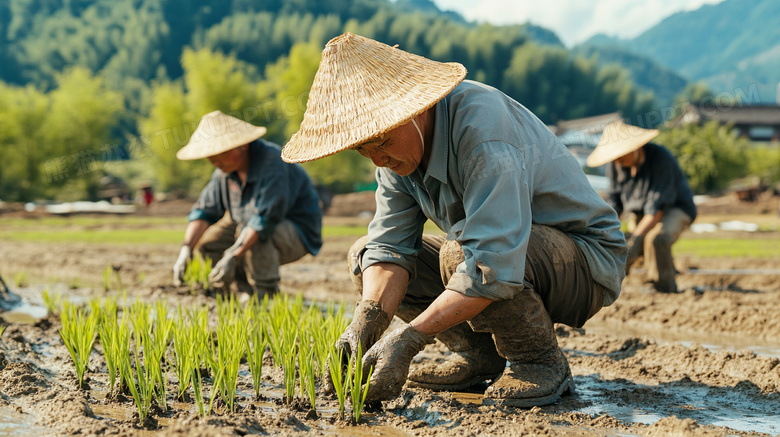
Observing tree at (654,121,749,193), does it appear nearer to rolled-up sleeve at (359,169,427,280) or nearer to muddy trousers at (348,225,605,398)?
muddy trousers at (348,225,605,398)

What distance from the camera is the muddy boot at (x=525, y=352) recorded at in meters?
2.45

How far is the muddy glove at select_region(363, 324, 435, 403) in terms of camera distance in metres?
2.22

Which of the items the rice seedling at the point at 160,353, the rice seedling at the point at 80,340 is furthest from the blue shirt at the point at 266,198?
the rice seedling at the point at 80,340

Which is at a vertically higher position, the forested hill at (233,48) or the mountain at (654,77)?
the mountain at (654,77)

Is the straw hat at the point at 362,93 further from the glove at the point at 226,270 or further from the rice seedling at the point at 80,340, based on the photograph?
the glove at the point at 226,270

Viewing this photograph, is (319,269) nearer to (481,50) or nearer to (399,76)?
(399,76)

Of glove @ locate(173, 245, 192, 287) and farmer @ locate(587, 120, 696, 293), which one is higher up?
farmer @ locate(587, 120, 696, 293)

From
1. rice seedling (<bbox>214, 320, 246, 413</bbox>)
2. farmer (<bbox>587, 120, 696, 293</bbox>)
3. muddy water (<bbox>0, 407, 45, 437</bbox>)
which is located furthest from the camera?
farmer (<bbox>587, 120, 696, 293</bbox>)

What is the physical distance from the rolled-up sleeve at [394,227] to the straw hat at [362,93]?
0.45 meters

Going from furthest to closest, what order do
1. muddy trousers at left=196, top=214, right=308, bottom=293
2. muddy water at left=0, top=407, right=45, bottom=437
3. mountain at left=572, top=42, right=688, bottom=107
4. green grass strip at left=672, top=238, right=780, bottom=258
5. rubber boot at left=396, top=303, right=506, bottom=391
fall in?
mountain at left=572, top=42, right=688, bottom=107, green grass strip at left=672, top=238, right=780, bottom=258, muddy trousers at left=196, top=214, right=308, bottom=293, rubber boot at left=396, top=303, right=506, bottom=391, muddy water at left=0, top=407, right=45, bottom=437

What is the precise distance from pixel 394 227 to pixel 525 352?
0.69m

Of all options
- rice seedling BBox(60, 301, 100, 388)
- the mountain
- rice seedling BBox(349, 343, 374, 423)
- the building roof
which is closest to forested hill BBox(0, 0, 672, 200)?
the building roof

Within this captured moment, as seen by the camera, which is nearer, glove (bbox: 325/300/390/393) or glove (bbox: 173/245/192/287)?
glove (bbox: 325/300/390/393)

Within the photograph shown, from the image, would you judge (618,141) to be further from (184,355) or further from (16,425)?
(16,425)
